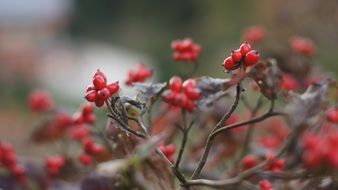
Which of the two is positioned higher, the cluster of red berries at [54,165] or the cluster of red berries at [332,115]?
the cluster of red berries at [54,165]

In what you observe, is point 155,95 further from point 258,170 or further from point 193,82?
point 258,170

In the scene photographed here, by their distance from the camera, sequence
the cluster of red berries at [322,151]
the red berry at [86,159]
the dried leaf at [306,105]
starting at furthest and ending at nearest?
the red berry at [86,159] → the dried leaf at [306,105] → the cluster of red berries at [322,151]

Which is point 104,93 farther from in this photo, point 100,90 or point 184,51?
point 184,51

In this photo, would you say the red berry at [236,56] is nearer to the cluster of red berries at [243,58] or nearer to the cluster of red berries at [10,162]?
the cluster of red berries at [243,58]

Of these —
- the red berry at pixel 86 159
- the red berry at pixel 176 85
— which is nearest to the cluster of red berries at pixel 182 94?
the red berry at pixel 176 85

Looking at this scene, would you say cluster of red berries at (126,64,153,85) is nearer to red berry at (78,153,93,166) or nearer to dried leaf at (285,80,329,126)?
red berry at (78,153,93,166)

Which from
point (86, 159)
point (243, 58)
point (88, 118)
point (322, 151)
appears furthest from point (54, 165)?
point (322, 151)

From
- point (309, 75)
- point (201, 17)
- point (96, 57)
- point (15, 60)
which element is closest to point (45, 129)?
point (309, 75)
